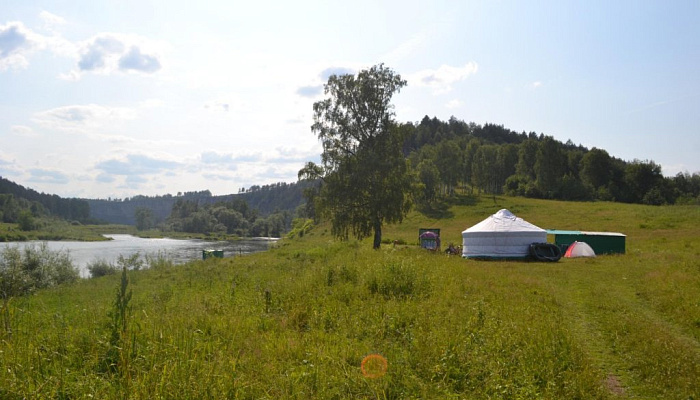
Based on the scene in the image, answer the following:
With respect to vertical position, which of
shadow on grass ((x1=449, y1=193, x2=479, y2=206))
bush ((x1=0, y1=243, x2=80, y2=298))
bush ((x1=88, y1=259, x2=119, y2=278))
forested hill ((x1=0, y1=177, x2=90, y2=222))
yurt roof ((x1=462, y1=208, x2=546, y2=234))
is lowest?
bush ((x1=88, y1=259, x2=119, y2=278))

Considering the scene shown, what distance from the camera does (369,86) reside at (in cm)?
3109

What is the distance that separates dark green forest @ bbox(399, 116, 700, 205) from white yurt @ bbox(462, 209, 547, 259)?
46366mm

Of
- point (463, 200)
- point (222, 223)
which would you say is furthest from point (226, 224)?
point (463, 200)

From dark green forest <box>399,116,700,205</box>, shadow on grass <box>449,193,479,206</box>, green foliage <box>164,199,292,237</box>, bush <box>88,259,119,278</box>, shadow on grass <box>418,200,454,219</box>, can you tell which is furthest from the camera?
green foliage <box>164,199,292,237</box>

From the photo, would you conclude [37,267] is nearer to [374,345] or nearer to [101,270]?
[101,270]

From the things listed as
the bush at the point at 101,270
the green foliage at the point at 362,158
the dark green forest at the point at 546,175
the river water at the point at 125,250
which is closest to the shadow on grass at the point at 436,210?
the dark green forest at the point at 546,175

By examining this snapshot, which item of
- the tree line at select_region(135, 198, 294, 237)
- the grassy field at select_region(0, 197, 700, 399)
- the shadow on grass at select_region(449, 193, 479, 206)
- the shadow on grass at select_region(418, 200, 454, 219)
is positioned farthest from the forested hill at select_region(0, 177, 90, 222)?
the grassy field at select_region(0, 197, 700, 399)

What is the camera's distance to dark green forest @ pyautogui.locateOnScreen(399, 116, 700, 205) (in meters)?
82.0

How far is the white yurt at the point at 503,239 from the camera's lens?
25.6 meters

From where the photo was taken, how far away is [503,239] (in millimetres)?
25859

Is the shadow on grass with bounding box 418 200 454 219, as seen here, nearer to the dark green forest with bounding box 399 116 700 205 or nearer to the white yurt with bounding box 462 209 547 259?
the dark green forest with bounding box 399 116 700 205

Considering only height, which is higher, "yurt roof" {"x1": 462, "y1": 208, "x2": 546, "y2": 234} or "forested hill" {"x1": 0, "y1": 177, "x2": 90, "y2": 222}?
Answer: "forested hill" {"x1": 0, "y1": 177, "x2": 90, "y2": 222}

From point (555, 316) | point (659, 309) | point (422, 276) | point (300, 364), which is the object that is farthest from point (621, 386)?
point (422, 276)

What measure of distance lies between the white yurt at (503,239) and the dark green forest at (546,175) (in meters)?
46.4
